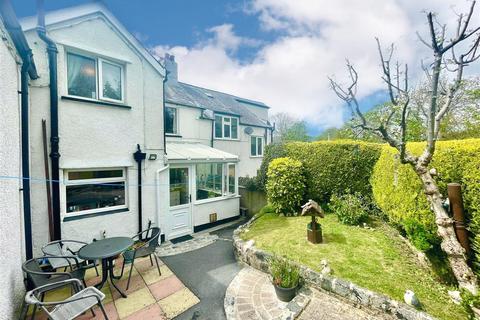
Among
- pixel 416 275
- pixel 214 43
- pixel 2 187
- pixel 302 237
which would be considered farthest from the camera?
pixel 214 43

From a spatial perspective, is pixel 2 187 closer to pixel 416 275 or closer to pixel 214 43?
pixel 416 275

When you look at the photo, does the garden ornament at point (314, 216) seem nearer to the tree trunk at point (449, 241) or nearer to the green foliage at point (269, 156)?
the tree trunk at point (449, 241)

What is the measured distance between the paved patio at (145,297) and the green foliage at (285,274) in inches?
79.8

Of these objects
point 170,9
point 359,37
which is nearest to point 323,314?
point 359,37

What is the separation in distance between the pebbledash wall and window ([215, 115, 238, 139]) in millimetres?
12897

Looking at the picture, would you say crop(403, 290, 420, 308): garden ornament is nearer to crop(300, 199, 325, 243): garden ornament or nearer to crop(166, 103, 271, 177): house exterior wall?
crop(300, 199, 325, 243): garden ornament

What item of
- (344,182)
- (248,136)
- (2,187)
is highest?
(248,136)

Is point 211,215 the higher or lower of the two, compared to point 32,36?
lower

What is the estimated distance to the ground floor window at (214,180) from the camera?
1061cm

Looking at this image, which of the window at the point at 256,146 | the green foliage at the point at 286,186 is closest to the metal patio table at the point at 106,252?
the green foliage at the point at 286,186

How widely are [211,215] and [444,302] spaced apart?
339 inches

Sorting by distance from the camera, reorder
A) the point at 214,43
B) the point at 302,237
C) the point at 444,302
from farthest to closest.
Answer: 1. the point at 214,43
2. the point at 302,237
3. the point at 444,302

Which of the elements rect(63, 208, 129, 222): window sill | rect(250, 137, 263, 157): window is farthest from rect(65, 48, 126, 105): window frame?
rect(250, 137, 263, 157): window

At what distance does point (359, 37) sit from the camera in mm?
6785
